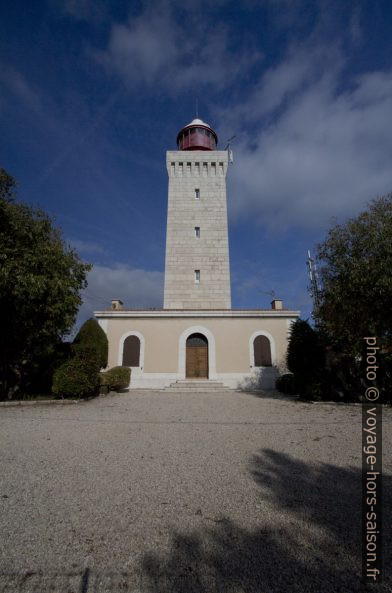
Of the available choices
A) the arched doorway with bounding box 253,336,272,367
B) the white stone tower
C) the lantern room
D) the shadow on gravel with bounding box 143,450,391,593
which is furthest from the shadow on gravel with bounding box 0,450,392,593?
the lantern room

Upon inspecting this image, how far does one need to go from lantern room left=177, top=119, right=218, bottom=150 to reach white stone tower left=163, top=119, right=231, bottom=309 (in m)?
0.09

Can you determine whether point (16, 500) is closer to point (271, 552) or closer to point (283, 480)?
point (271, 552)

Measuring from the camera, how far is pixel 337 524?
2701mm

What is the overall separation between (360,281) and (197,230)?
594 inches

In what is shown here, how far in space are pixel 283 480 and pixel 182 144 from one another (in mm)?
27825

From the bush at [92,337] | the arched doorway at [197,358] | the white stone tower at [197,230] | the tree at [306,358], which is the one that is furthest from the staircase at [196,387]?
the white stone tower at [197,230]

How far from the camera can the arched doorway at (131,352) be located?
16.7m

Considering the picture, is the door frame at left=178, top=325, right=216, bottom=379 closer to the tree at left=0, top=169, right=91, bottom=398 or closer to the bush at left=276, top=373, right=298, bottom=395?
the bush at left=276, top=373, right=298, bottom=395

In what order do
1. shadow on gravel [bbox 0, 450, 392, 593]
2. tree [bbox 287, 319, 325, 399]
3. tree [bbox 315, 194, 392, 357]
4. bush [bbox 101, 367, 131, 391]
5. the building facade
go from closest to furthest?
shadow on gravel [bbox 0, 450, 392, 593]
tree [bbox 315, 194, 392, 357]
tree [bbox 287, 319, 325, 399]
bush [bbox 101, 367, 131, 391]
the building facade

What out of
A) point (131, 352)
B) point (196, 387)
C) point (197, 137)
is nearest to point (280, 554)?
point (196, 387)

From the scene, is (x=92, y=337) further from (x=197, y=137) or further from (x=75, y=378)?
(x=197, y=137)

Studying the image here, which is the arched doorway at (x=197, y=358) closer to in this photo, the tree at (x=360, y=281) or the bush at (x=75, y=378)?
the bush at (x=75, y=378)

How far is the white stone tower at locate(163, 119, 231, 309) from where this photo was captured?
20594 mm

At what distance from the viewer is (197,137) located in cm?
2545
